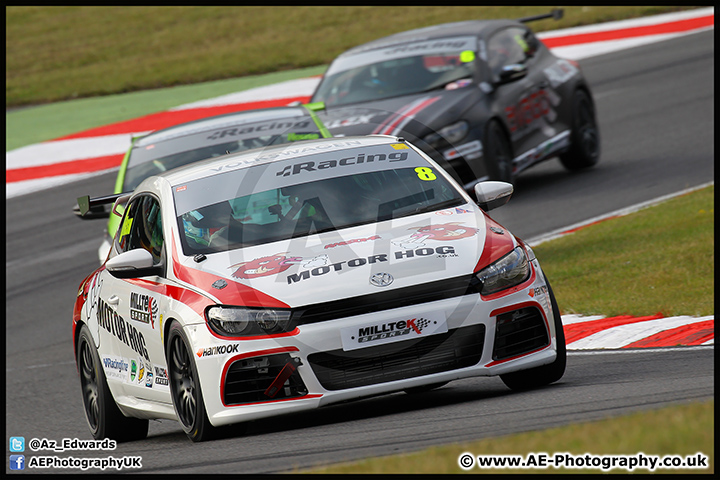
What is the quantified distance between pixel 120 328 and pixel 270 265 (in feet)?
4.36

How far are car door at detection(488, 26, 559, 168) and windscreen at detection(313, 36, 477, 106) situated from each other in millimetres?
354

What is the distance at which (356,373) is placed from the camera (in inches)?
228

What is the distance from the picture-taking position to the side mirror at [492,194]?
6828mm

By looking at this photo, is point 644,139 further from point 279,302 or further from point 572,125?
point 279,302

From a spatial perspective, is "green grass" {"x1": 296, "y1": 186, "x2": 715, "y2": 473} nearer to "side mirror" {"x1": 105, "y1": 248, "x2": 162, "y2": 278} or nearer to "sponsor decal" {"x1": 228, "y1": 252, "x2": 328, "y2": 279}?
"sponsor decal" {"x1": 228, "y1": 252, "x2": 328, "y2": 279}

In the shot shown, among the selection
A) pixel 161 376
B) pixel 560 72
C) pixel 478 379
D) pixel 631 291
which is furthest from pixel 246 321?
pixel 560 72

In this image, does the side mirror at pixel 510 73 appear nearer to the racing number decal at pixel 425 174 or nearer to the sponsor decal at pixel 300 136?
the sponsor decal at pixel 300 136

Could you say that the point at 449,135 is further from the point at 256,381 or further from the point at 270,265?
the point at 256,381

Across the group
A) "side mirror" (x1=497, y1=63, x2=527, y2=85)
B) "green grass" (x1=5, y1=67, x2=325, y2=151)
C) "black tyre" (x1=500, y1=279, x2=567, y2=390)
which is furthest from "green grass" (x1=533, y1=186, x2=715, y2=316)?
"green grass" (x1=5, y1=67, x2=325, y2=151)

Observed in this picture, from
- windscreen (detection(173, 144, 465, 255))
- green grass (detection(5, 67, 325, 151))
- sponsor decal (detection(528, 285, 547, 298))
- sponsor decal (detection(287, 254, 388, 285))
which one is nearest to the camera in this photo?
sponsor decal (detection(287, 254, 388, 285))

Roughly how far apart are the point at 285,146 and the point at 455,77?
231 inches

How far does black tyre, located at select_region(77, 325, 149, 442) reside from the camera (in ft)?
23.7

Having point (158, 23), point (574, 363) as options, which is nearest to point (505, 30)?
point (574, 363)

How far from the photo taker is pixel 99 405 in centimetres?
729
